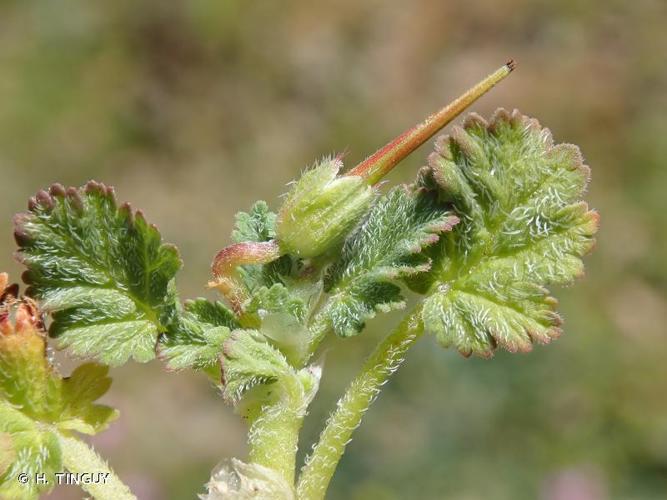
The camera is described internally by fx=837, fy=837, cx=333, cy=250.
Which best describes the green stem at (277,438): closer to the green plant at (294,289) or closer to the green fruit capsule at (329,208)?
the green plant at (294,289)

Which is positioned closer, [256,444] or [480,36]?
[256,444]

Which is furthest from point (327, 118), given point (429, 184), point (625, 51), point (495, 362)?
point (429, 184)

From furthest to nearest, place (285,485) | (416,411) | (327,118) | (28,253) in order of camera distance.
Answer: (327,118) < (416,411) < (28,253) < (285,485)

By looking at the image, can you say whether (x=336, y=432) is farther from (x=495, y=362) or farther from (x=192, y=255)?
(x=192, y=255)

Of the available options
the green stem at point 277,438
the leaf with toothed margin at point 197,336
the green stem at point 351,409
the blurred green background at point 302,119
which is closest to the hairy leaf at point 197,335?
the leaf with toothed margin at point 197,336

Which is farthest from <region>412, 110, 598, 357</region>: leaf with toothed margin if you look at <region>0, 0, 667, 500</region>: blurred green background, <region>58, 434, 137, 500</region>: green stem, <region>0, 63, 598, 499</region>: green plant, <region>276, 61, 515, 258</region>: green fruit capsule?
<region>0, 0, 667, 500</region>: blurred green background

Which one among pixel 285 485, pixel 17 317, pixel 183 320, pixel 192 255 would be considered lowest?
pixel 285 485

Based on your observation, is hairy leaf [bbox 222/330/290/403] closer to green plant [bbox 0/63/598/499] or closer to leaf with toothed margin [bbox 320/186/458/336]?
green plant [bbox 0/63/598/499]
